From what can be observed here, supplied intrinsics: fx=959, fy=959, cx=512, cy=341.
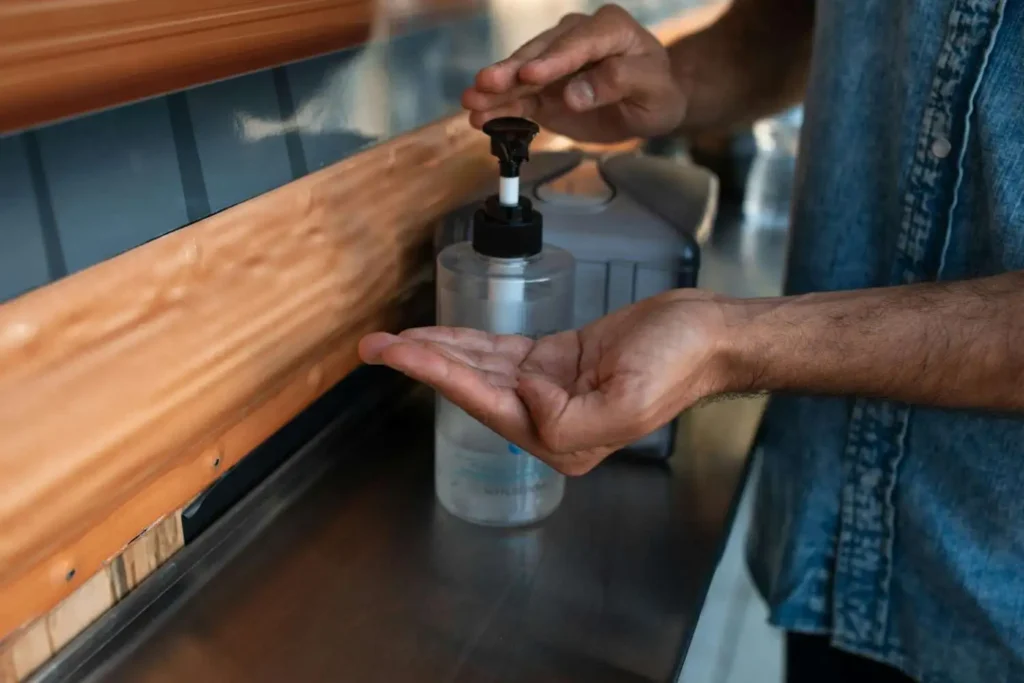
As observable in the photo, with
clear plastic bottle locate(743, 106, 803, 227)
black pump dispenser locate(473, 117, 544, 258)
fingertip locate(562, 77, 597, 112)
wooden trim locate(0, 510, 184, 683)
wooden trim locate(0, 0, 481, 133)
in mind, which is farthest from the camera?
clear plastic bottle locate(743, 106, 803, 227)

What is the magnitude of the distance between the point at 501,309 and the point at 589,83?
21 cm

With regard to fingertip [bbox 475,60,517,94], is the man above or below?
below

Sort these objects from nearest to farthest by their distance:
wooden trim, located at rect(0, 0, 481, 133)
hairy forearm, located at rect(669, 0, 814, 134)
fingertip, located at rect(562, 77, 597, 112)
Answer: wooden trim, located at rect(0, 0, 481, 133)
fingertip, located at rect(562, 77, 597, 112)
hairy forearm, located at rect(669, 0, 814, 134)

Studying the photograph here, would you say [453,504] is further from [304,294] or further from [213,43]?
[213,43]

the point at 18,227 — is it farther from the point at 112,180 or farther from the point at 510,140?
the point at 510,140

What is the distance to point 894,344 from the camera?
20.6 inches

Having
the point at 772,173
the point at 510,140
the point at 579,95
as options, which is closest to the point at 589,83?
the point at 579,95

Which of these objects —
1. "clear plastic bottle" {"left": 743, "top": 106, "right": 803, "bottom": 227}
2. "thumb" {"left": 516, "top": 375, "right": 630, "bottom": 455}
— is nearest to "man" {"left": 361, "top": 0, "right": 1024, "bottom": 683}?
"thumb" {"left": 516, "top": 375, "right": 630, "bottom": 455}

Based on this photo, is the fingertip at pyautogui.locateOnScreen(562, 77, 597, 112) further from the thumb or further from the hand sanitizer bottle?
the thumb

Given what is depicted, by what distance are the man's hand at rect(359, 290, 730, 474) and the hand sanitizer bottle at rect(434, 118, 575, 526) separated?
0.26ft

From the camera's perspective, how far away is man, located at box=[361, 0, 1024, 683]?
0.51 metres

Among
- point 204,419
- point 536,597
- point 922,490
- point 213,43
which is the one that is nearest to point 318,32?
point 213,43

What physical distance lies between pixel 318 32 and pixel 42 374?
0.26 m

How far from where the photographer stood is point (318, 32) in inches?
22.8
